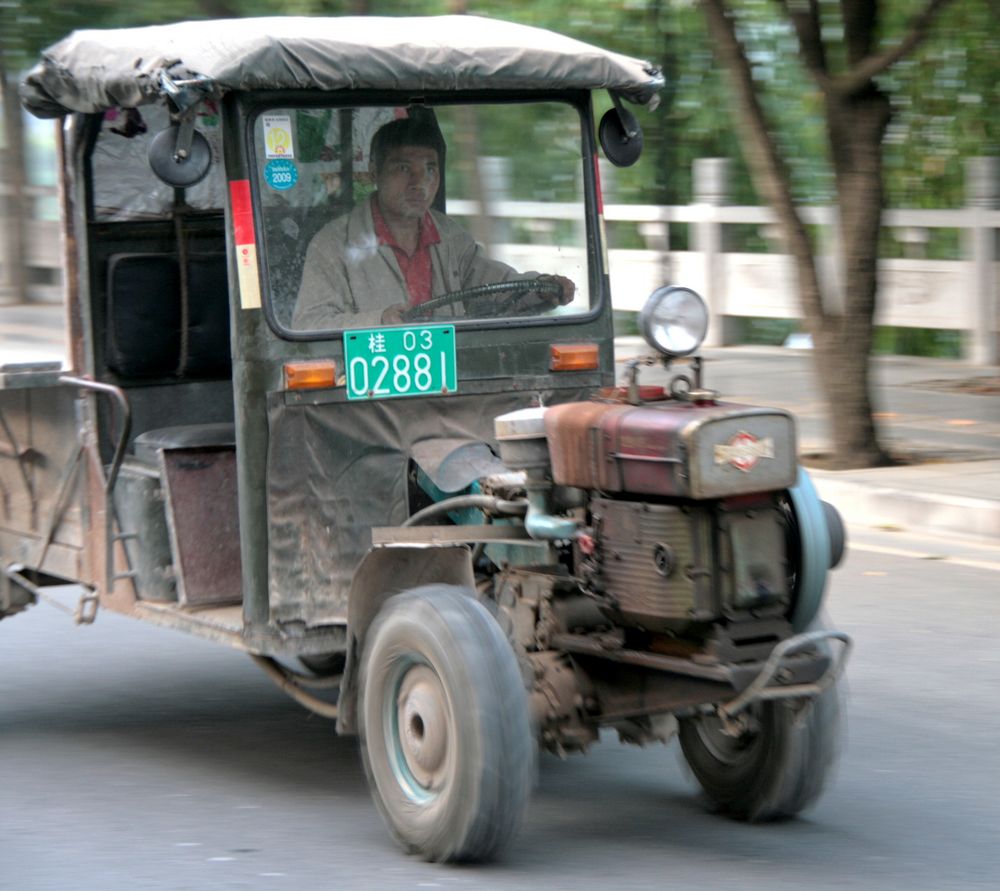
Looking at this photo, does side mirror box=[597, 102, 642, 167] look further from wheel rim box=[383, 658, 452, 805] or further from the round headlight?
wheel rim box=[383, 658, 452, 805]

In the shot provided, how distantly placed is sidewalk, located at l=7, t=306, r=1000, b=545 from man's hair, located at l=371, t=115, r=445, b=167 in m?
4.72

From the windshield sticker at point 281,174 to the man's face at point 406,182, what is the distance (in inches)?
11.3

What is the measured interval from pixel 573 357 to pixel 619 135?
72 centimetres

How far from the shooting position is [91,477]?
6.00m

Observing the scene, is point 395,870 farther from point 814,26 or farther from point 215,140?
point 814,26

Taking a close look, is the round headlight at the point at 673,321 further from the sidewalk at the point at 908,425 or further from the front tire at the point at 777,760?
the sidewalk at the point at 908,425

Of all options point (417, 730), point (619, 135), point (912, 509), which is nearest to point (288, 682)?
point (417, 730)

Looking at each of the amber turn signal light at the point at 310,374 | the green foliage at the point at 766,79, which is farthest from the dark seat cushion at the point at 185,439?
the green foliage at the point at 766,79

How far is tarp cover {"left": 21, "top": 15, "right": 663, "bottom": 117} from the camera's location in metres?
5.03

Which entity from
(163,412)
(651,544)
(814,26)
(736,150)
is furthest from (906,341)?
(651,544)

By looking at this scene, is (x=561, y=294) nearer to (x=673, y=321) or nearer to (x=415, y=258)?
(x=415, y=258)

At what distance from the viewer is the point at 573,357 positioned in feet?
18.7

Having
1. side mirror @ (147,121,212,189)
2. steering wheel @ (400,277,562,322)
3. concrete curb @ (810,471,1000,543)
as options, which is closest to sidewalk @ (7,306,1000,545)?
concrete curb @ (810,471,1000,543)

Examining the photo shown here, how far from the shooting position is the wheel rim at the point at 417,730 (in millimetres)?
4641
